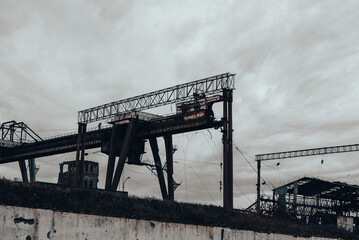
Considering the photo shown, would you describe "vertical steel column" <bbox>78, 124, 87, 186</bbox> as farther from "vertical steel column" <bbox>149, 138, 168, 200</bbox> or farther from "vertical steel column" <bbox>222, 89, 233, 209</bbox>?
"vertical steel column" <bbox>222, 89, 233, 209</bbox>

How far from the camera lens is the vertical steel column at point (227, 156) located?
33.3 metres

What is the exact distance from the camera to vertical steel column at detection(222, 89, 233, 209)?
3334 cm

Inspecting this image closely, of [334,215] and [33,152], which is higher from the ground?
[33,152]

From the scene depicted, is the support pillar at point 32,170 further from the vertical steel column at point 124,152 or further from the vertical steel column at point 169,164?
the vertical steel column at point 124,152

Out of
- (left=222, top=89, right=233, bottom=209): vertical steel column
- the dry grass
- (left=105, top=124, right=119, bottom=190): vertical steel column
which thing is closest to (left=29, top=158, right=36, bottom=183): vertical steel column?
(left=105, top=124, right=119, bottom=190): vertical steel column

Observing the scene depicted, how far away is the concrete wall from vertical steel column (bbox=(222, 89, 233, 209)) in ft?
24.8

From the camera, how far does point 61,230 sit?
19656 mm

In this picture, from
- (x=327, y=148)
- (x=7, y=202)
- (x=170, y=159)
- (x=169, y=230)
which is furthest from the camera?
(x=327, y=148)

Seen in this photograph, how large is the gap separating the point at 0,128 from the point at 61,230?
58872 mm

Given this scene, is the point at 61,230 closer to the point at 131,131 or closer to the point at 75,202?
the point at 75,202

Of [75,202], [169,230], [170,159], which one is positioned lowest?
[169,230]

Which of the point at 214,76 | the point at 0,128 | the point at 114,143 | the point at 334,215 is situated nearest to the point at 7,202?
the point at 214,76

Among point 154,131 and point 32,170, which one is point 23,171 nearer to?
point 32,170

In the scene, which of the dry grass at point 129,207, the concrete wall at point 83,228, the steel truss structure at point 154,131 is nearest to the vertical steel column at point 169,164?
the steel truss structure at point 154,131
